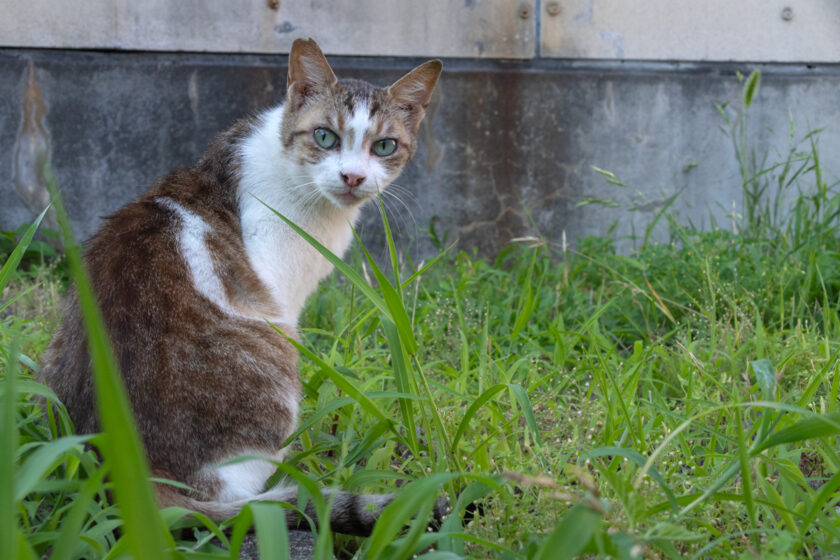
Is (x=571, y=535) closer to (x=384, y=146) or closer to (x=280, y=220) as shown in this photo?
(x=280, y=220)

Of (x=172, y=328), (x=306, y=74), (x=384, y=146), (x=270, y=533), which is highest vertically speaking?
(x=306, y=74)

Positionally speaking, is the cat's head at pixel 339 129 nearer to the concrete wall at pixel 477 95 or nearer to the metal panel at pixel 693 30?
the concrete wall at pixel 477 95

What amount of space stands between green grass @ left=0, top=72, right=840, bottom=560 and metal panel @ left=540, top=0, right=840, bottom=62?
3.65ft

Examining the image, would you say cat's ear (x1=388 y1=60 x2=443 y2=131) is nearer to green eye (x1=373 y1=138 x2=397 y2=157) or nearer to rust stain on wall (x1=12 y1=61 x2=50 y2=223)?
green eye (x1=373 y1=138 x2=397 y2=157)

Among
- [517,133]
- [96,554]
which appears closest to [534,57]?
[517,133]

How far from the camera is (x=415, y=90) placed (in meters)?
2.73

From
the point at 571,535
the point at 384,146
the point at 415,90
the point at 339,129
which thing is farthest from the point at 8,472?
the point at 415,90

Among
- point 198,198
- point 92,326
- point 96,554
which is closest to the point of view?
point 92,326

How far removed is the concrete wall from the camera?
12.9 ft

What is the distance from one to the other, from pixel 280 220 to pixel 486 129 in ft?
7.13

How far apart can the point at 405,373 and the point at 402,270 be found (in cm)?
229

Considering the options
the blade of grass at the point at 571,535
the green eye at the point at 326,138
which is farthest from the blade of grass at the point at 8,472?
the green eye at the point at 326,138

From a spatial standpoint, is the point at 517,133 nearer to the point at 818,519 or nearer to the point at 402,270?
the point at 402,270

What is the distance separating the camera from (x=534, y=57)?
13.7 ft
